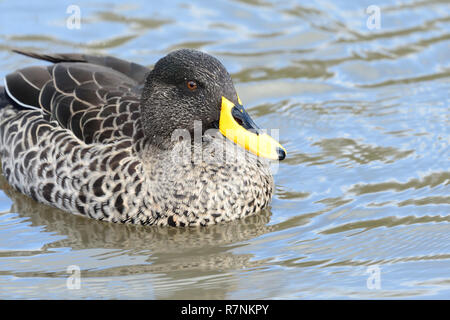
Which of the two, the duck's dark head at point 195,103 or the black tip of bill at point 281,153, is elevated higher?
the duck's dark head at point 195,103

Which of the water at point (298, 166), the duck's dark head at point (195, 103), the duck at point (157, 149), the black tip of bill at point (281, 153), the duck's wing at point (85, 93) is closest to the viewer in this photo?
the water at point (298, 166)

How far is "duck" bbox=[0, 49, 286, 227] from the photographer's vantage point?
26.0ft

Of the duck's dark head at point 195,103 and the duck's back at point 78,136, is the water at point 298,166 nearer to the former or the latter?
the duck's back at point 78,136

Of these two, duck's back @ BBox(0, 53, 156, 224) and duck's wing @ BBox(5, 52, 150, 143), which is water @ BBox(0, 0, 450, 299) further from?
duck's wing @ BBox(5, 52, 150, 143)

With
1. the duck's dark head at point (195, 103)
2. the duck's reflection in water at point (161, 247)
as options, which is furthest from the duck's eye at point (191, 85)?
the duck's reflection in water at point (161, 247)

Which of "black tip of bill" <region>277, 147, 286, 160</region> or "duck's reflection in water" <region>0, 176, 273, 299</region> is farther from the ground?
"black tip of bill" <region>277, 147, 286, 160</region>

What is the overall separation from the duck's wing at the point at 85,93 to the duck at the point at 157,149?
0.04ft

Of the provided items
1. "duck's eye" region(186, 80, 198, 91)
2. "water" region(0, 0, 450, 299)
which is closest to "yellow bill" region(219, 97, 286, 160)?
"duck's eye" region(186, 80, 198, 91)

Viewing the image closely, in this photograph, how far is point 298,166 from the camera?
9352 mm

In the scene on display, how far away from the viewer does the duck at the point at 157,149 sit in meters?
7.93

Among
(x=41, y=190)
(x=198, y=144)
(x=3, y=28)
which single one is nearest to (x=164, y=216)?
(x=198, y=144)

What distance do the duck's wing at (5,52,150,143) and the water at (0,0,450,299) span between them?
982mm

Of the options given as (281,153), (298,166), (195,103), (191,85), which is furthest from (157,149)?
(298,166)

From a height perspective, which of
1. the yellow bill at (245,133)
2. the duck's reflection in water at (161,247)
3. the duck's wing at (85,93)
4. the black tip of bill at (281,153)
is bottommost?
the duck's reflection in water at (161,247)
